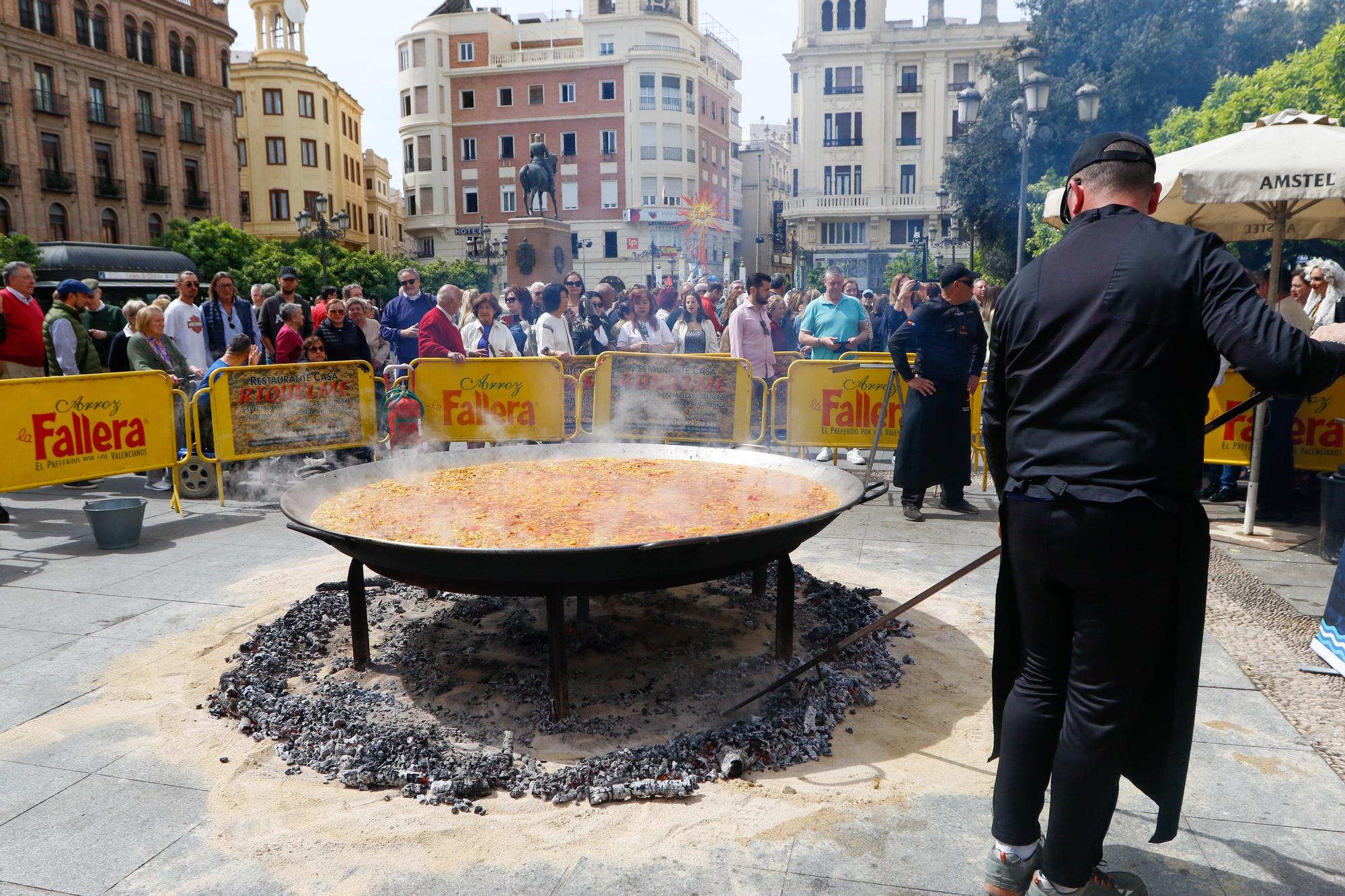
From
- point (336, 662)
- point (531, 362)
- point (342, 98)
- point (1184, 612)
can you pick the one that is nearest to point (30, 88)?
point (342, 98)

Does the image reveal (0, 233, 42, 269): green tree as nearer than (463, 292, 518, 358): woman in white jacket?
No

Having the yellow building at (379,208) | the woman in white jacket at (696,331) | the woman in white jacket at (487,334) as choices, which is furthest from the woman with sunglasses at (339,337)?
the yellow building at (379,208)

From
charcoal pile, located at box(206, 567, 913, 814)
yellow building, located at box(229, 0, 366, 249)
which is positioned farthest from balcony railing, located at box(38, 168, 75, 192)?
charcoal pile, located at box(206, 567, 913, 814)

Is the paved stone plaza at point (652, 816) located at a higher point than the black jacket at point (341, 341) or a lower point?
lower

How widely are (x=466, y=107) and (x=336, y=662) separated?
70726 millimetres

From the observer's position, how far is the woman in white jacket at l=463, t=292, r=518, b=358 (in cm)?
1115

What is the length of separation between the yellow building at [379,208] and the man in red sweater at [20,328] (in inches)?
2583

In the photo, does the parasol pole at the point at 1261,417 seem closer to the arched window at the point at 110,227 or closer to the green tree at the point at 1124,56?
the green tree at the point at 1124,56

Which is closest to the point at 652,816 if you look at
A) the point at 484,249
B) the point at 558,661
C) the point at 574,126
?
the point at 558,661

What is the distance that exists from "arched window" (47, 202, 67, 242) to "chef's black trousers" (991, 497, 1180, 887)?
48075mm

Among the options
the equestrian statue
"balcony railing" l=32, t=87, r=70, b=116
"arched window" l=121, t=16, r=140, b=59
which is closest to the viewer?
the equestrian statue

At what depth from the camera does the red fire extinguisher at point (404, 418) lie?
33.4 feet

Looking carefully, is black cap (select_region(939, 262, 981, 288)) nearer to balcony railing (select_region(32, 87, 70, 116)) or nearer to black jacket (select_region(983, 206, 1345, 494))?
black jacket (select_region(983, 206, 1345, 494))

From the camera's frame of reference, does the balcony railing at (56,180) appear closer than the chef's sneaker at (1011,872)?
No
